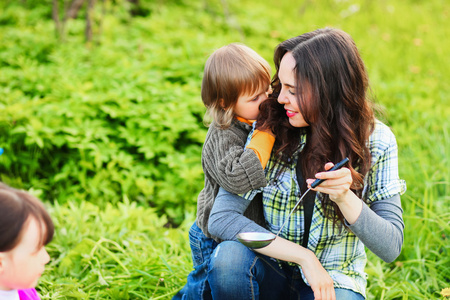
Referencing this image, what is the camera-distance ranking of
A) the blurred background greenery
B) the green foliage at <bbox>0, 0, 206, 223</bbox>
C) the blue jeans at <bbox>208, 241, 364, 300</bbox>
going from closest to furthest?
1. the blue jeans at <bbox>208, 241, 364, 300</bbox>
2. the blurred background greenery
3. the green foliage at <bbox>0, 0, 206, 223</bbox>

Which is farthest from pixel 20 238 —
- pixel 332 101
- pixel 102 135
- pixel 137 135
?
pixel 137 135

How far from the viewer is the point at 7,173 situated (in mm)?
3104

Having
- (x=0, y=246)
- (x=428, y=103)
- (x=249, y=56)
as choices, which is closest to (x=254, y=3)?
(x=428, y=103)

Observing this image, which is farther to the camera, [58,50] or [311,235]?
[58,50]

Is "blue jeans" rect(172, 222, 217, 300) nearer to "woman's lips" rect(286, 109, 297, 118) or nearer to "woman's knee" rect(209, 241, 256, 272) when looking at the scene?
"woman's knee" rect(209, 241, 256, 272)

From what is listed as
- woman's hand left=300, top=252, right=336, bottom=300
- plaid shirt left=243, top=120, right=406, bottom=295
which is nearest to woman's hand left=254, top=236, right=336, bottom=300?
woman's hand left=300, top=252, right=336, bottom=300

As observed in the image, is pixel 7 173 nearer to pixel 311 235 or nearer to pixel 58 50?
pixel 58 50

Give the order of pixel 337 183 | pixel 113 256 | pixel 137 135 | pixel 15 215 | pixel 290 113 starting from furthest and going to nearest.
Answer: pixel 137 135 < pixel 113 256 < pixel 290 113 < pixel 337 183 < pixel 15 215

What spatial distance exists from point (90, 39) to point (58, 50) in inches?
15.6

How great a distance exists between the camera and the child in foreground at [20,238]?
1155 mm

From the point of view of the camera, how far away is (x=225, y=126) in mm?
1738

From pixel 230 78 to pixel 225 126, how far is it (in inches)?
7.2

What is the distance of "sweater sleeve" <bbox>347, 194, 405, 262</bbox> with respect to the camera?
1483 mm

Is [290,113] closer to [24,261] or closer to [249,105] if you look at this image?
[249,105]
